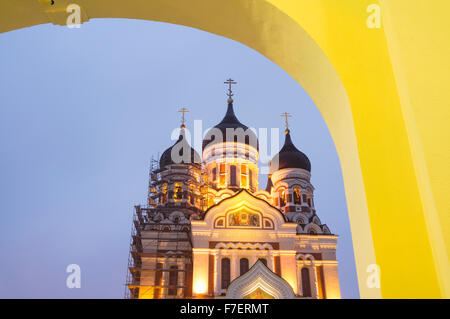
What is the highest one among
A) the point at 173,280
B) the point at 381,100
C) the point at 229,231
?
the point at 229,231

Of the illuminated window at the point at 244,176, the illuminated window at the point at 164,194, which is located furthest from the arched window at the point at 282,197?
the illuminated window at the point at 164,194

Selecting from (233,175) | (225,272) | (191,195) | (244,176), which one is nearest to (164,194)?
(191,195)

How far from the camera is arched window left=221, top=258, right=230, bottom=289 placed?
54.6ft

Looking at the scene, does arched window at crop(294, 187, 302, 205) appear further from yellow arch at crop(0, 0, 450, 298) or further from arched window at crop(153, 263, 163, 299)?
yellow arch at crop(0, 0, 450, 298)

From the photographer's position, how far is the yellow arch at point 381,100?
1.59m

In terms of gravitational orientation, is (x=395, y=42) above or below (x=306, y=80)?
below

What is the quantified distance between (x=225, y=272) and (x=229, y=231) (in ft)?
6.00

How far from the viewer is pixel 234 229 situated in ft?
57.7

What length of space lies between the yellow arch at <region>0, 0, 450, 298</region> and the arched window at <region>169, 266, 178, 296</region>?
1707cm

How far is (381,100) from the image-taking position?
1917 millimetres

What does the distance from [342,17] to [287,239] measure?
16.4 meters

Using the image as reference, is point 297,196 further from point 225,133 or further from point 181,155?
point 181,155
